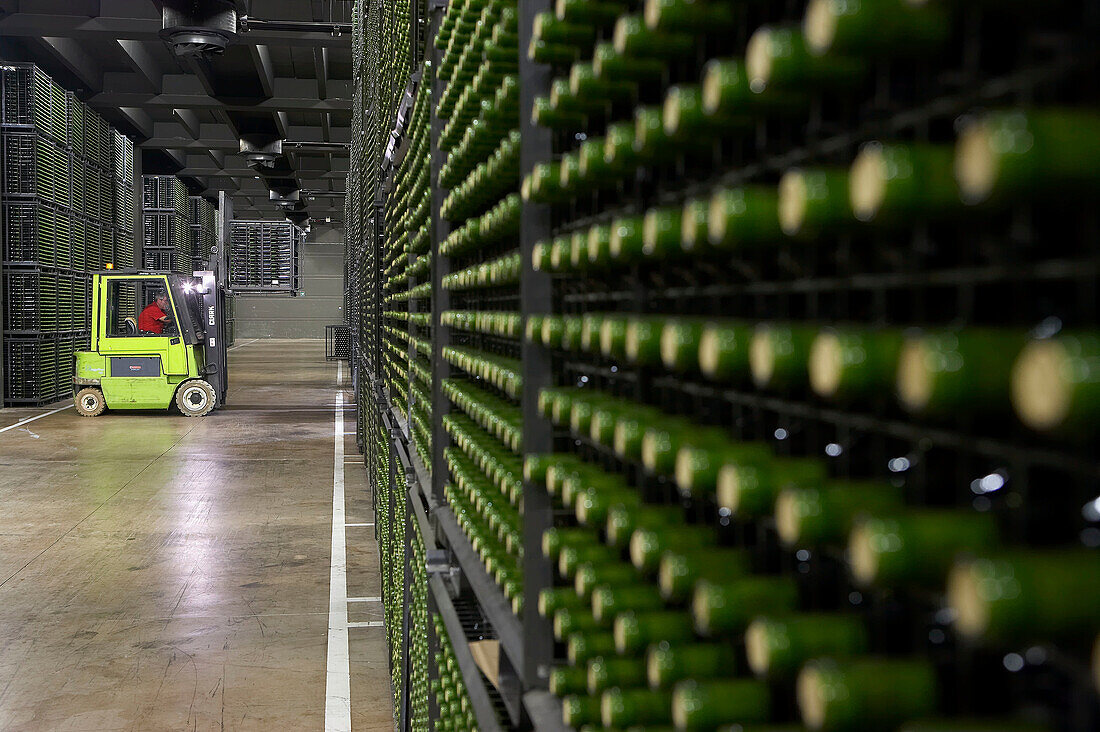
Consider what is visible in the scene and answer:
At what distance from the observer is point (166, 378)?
686 inches

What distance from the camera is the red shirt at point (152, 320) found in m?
17.4

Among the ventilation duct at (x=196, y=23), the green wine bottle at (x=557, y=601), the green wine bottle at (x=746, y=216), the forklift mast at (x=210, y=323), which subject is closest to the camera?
the green wine bottle at (x=746, y=216)

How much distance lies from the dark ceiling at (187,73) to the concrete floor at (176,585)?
6.19 m

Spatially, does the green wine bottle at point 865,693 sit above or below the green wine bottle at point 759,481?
below

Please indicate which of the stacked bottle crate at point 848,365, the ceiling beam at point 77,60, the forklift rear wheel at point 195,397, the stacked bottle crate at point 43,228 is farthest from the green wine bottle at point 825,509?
the stacked bottle crate at point 43,228

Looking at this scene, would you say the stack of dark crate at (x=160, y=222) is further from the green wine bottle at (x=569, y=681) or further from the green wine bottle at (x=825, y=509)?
the green wine bottle at (x=825, y=509)

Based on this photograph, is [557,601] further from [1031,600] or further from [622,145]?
[1031,600]

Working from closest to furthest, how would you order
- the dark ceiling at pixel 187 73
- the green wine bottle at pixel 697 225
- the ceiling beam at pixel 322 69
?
1. the green wine bottle at pixel 697 225
2. the dark ceiling at pixel 187 73
3. the ceiling beam at pixel 322 69

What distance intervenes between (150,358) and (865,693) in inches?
704

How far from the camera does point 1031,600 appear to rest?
551mm

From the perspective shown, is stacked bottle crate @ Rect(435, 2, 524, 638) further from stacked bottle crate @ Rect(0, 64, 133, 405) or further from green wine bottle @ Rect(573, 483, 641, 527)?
stacked bottle crate @ Rect(0, 64, 133, 405)

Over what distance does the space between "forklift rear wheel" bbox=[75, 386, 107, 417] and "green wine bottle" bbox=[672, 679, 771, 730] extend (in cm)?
1782

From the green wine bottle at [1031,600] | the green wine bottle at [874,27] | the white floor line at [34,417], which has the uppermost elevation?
the green wine bottle at [874,27]

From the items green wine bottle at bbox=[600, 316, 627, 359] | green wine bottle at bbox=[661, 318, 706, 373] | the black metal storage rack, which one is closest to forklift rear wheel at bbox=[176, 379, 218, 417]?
the black metal storage rack
